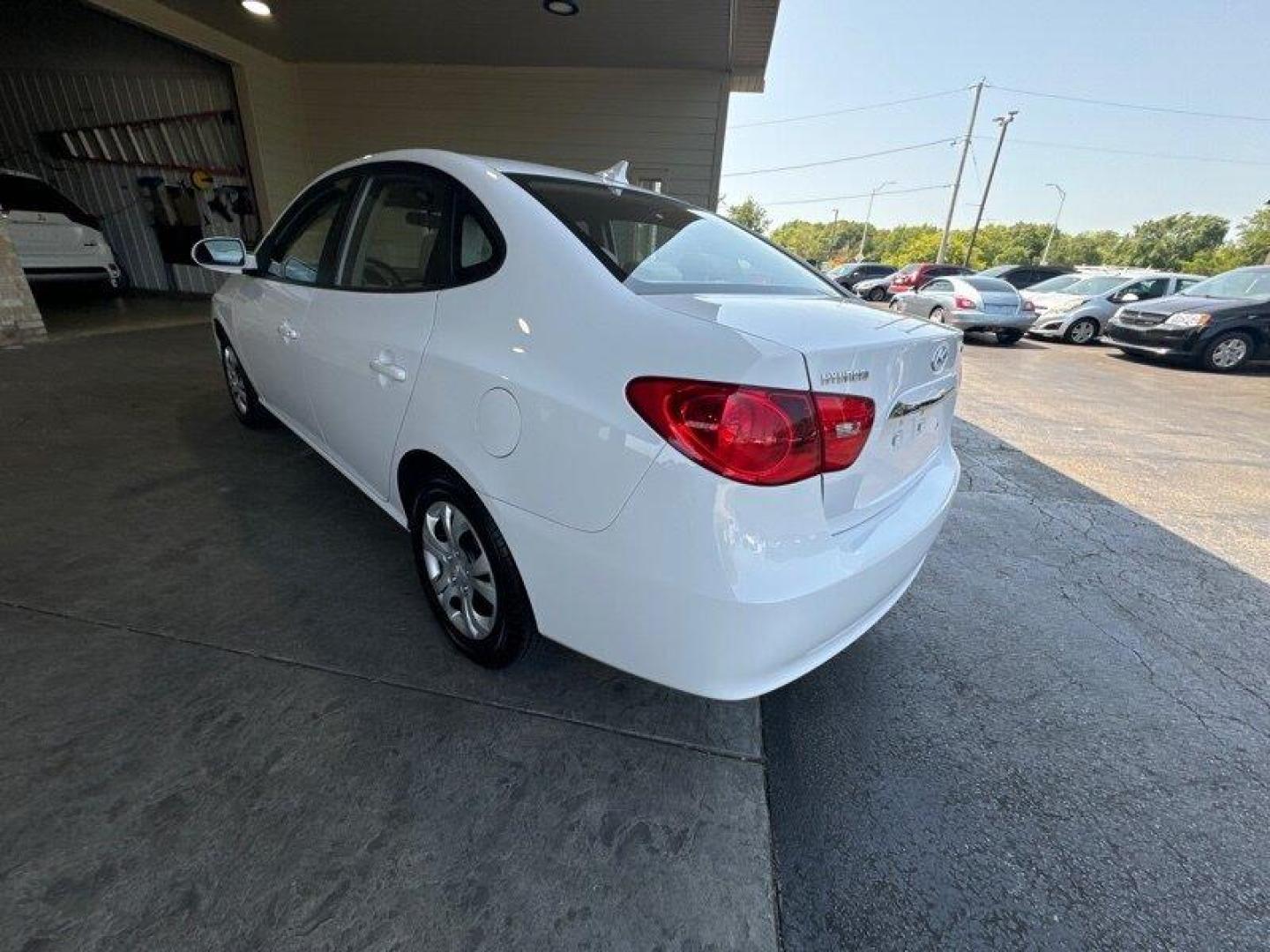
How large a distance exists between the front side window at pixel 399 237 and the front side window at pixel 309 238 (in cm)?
24

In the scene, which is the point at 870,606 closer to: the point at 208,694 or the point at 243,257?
the point at 208,694

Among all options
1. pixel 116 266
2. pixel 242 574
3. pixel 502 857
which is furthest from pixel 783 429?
pixel 116 266

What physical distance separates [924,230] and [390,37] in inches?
3397

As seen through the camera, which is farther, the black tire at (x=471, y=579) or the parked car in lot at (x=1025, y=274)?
the parked car in lot at (x=1025, y=274)

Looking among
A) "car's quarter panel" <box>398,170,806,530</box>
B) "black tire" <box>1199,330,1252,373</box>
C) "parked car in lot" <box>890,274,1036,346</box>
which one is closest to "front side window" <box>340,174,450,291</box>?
"car's quarter panel" <box>398,170,806,530</box>

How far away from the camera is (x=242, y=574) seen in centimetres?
231

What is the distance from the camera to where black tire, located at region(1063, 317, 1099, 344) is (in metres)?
11.5

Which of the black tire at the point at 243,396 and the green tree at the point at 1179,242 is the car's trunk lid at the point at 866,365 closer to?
the black tire at the point at 243,396

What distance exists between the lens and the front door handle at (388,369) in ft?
6.03

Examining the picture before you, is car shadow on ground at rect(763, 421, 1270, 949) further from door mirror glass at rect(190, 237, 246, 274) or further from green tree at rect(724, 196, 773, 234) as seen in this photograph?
green tree at rect(724, 196, 773, 234)

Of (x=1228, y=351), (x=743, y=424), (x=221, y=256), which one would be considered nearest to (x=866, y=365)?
(x=743, y=424)

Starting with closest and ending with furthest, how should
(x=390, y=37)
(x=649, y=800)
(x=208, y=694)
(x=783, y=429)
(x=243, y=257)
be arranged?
1. (x=783, y=429)
2. (x=649, y=800)
3. (x=208, y=694)
4. (x=243, y=257)
5. (x=390, y=37)

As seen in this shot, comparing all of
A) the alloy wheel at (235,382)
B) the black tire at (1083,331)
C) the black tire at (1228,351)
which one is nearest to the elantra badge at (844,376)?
the alloy wheel at (235,382)

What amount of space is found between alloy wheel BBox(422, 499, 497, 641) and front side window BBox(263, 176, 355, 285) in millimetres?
1326
